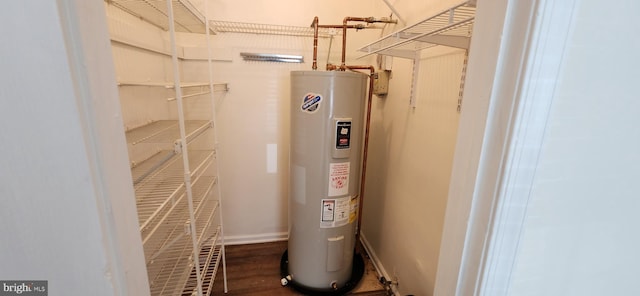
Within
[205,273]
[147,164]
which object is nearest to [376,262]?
[205,273]

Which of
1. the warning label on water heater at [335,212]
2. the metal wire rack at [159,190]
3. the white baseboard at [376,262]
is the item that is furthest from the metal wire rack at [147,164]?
the white baseboard at [376,262]

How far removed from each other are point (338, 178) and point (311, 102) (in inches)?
19.5

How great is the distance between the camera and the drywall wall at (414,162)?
123 cm

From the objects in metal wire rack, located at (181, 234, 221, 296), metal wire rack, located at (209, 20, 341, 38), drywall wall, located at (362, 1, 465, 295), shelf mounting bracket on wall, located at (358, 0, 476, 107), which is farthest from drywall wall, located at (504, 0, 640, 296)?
metal wire rack, located at (209, 20, 341, 38)

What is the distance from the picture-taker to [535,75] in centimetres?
42

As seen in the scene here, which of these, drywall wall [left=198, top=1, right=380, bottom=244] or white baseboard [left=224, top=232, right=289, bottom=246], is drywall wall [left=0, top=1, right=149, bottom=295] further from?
white baseboard [left=224, top=232, right=289, bottom=246]

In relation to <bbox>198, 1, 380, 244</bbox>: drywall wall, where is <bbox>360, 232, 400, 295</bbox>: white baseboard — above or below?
below

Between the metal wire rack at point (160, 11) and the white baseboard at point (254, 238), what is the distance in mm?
1702

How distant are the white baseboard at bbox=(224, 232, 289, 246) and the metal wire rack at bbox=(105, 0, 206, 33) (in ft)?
5.59

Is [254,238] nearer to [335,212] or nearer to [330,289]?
[330,289]

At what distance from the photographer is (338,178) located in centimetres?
159

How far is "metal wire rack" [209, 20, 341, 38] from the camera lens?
189cm

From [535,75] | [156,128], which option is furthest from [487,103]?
[156,128]

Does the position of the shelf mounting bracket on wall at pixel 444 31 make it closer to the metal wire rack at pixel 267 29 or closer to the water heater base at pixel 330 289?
the metal wire rack at pixel 267 29
